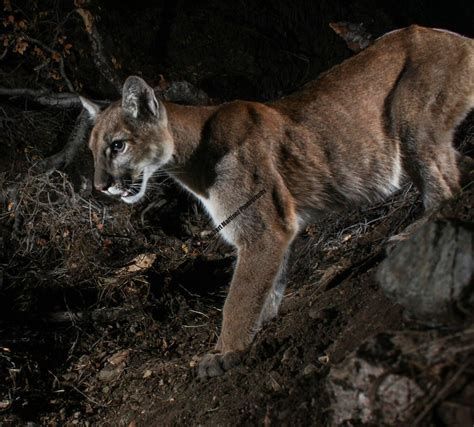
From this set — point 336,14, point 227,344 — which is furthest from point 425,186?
point 336,14

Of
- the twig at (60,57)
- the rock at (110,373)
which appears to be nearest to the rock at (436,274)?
the rock at (110,373)

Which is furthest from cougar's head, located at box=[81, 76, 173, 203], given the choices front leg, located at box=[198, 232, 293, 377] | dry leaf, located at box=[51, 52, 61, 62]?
dry leaf, located at box=[51, 52, 61, 62]

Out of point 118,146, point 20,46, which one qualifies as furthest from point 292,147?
point 20,46

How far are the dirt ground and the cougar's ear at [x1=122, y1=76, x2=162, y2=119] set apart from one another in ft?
4.81

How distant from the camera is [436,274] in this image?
2.43 metres

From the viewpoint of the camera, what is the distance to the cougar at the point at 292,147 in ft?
13.2

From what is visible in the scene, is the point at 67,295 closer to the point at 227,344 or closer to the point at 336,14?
the point at 227,344

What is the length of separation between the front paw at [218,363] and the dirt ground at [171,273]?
9 centimetres

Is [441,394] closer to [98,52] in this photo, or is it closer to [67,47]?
[98,52]

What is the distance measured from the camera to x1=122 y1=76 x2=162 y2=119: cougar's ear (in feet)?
13.8

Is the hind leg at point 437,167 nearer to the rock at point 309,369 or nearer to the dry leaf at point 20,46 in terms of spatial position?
the rock at point 309,369

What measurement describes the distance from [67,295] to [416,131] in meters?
3.23

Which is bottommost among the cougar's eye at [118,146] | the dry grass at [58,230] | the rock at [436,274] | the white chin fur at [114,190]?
the dry grass at [58,230]

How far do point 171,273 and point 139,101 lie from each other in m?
1.89
